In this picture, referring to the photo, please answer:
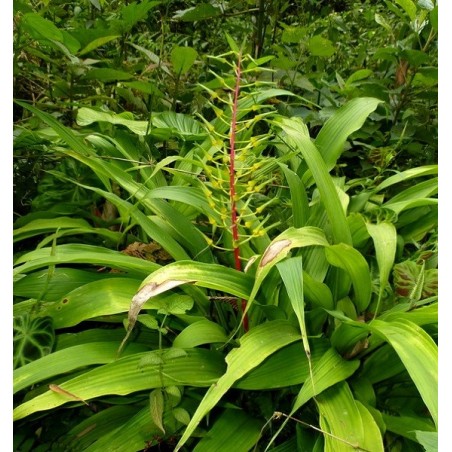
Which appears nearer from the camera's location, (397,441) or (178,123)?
(397,441)

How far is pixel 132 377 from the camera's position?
1023 millimetres

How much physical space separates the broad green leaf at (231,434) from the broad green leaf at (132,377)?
0.07m

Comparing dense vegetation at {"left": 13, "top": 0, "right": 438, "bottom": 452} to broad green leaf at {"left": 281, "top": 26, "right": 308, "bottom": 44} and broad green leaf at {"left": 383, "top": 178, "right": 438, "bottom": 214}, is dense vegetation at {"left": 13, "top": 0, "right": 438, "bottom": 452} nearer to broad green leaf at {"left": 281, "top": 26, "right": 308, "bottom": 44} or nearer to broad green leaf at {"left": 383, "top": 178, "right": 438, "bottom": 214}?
broad green leaf at {"left": 383, "top": 178, "right": 438, "bottom": 214}

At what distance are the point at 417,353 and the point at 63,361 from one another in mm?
568

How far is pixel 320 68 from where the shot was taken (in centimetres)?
236

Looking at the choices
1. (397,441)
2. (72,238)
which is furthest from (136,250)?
(397,441)

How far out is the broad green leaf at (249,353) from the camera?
90 cm

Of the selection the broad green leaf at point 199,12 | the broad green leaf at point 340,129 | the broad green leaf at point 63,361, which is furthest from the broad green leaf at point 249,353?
the broad green leaf at point 199,12

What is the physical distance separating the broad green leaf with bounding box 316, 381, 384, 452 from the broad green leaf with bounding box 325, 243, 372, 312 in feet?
0.62

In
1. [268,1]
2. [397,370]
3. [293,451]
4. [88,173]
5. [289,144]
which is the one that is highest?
[268,1]

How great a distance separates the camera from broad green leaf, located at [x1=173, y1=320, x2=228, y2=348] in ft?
3.54

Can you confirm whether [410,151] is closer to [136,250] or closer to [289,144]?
[289,144]

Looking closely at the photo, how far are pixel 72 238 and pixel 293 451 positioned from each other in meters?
0.78

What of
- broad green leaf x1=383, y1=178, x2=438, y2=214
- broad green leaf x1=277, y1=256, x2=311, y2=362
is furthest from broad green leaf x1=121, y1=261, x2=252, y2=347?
broad green leaf x1=383, y1=178, x2=438, y2=214
